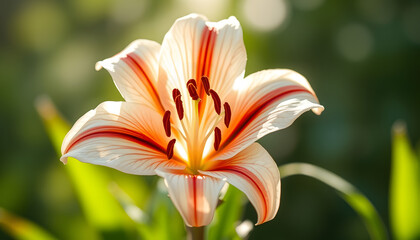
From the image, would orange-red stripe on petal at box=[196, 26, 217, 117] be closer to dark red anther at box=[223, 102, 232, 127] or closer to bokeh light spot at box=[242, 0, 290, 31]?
dark red anther at box=[223, 102, 232, 127]

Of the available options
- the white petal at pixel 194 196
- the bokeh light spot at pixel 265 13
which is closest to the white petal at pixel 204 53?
the white petal at pixel 194 196

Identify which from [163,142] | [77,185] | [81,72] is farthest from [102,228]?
[81,72]

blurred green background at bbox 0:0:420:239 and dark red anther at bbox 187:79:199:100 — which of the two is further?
blurred green background at bbox 0:0:420:239

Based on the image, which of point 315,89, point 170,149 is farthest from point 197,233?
point 315,89

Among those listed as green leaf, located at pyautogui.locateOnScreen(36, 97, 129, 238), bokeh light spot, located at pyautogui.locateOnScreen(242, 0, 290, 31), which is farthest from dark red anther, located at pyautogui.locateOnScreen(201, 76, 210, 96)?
bokeh light spot, located at pyautogui.locateOnScreen(242, 0, 290, 31)

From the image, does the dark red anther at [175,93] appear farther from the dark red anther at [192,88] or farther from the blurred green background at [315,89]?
the blurred green background at [315,89]

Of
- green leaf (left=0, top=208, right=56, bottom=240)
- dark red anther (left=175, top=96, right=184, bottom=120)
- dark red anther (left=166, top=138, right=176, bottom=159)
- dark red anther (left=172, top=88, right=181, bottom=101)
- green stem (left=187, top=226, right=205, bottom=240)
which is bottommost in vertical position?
green leaf (left=0, top=208, right=56, bottom=240)
